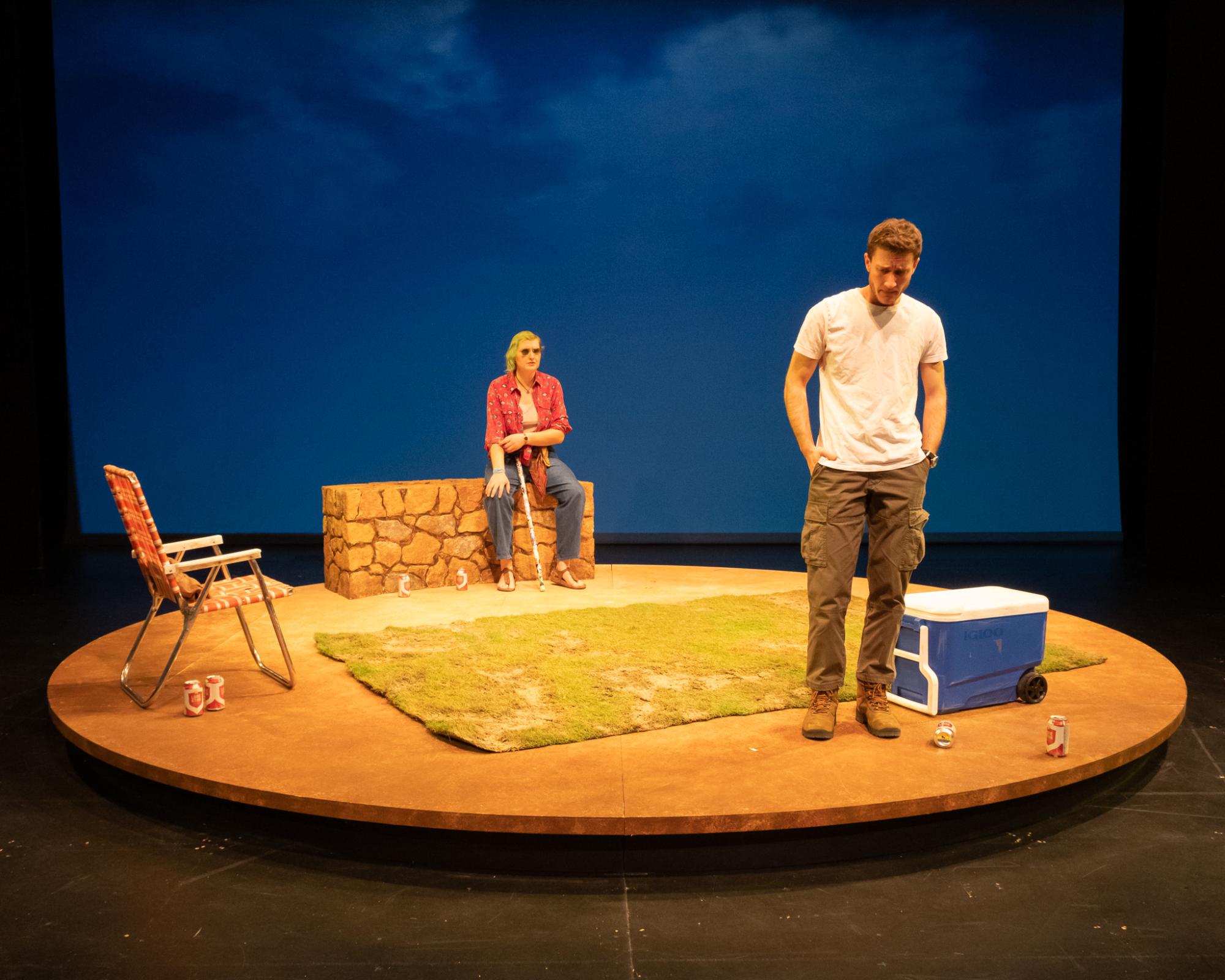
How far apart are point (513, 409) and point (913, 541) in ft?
8.93

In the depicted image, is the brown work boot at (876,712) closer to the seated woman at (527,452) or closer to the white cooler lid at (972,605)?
the white cooler lid at (972,605)

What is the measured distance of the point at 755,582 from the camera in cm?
508

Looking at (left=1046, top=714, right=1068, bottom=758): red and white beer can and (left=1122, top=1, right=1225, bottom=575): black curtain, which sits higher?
(left=1122, top=1, right=1225, bottom=575): black curtain

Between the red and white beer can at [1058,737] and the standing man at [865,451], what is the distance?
0.37 metres

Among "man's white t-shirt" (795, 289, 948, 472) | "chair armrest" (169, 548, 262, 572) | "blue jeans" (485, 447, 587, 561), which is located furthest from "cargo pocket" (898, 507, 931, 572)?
"blue jeans" (485, 447, 587, 561)

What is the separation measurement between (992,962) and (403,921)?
1120 millimetres

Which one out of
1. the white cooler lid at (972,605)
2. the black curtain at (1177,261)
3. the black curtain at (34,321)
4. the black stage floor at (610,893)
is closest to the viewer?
the black stage floor at (610,893)

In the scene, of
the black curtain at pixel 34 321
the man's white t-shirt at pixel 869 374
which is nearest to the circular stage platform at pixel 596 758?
the man's white t-shirt at pixel 869 374

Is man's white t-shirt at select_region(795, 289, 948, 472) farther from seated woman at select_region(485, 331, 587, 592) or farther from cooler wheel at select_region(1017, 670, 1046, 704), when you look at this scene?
seated woman at select_region(485, 331, 587, 592)

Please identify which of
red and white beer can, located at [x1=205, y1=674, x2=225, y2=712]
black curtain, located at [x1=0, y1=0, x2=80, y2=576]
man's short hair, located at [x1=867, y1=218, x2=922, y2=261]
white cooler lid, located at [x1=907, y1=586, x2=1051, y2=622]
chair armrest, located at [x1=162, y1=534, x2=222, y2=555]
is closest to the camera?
man's short hair, located at [x1=867, y1=218, x2=922, y2=261]

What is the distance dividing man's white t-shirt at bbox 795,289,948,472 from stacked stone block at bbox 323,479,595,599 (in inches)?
107

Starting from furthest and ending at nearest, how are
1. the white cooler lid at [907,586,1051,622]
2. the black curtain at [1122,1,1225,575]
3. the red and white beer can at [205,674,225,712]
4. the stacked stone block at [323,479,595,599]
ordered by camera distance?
the black curtain at [1122,1,1225,575], the stacked stone block at [323,479,595,599], the red and white beer can at [205,674,225,712], the white cooler lid at [907,586,1051,622]

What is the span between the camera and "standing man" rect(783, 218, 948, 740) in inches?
102

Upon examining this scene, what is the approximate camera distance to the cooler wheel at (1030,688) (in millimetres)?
2986
